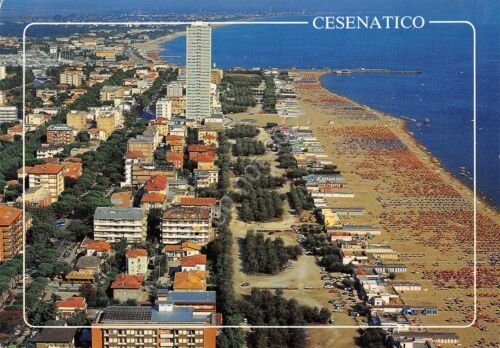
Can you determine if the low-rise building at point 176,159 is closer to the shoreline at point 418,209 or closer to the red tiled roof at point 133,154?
the red tiled roof at point 133,154

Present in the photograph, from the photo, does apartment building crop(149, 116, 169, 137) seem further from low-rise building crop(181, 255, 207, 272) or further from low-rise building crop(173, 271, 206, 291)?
low-rise building crop(173, 271, 206, 291)

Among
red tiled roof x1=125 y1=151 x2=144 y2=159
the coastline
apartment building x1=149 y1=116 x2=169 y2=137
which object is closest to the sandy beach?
apartment building x1=149 y1=116 x2=169 y2=137

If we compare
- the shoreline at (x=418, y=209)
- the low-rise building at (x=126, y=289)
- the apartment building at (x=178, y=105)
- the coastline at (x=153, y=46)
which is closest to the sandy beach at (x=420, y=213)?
the shoreline at (x=418, y=209)

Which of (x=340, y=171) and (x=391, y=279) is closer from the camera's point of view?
(x=391, y=279)

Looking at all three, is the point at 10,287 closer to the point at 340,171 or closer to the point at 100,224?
the point at 100,224

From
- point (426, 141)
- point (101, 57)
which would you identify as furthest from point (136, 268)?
point (101, 57)

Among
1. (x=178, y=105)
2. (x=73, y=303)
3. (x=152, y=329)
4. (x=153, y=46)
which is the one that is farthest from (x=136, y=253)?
(x=153, y=46)
